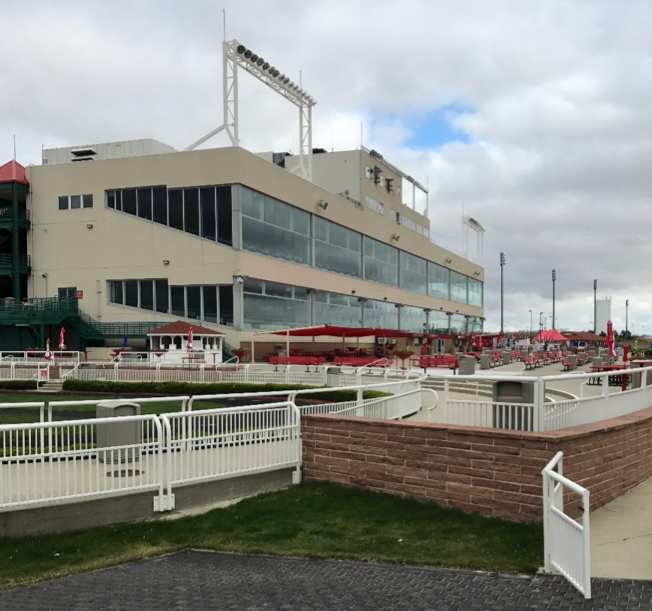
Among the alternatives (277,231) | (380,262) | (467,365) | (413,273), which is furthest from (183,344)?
(413,273)

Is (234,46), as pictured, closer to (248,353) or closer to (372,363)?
(248,353)

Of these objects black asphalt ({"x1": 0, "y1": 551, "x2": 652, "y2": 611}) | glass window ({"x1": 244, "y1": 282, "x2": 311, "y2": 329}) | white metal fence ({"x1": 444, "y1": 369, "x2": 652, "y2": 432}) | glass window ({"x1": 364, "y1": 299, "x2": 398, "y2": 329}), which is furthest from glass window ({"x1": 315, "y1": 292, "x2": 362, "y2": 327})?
black asphalt ({"x1": 0, "y1": 551, "x2": 652, "y2": 611})

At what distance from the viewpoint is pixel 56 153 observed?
52500 millimetres

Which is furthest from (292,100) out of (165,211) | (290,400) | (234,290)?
(290,400)

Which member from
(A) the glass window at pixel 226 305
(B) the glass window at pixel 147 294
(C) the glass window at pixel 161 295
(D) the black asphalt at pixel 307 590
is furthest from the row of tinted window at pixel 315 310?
(D) the black asphalt at pixel 307 590

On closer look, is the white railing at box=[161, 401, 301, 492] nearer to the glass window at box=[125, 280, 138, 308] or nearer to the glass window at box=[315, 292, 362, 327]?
the glass window at box=[125, 280, 138, 308]

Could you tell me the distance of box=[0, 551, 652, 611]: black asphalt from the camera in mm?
5746

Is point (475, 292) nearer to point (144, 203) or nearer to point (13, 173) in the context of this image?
point (144, 203)

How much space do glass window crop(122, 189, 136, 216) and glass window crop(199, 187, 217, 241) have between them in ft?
15.7

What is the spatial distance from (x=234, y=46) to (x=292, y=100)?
746 centimetres

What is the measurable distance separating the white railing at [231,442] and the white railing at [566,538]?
14.4 feet

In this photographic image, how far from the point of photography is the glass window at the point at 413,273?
221 feet

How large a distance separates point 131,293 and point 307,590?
3911cm

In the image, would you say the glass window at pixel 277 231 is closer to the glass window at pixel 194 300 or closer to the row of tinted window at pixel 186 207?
the row of tinted window at pixel 186 207
